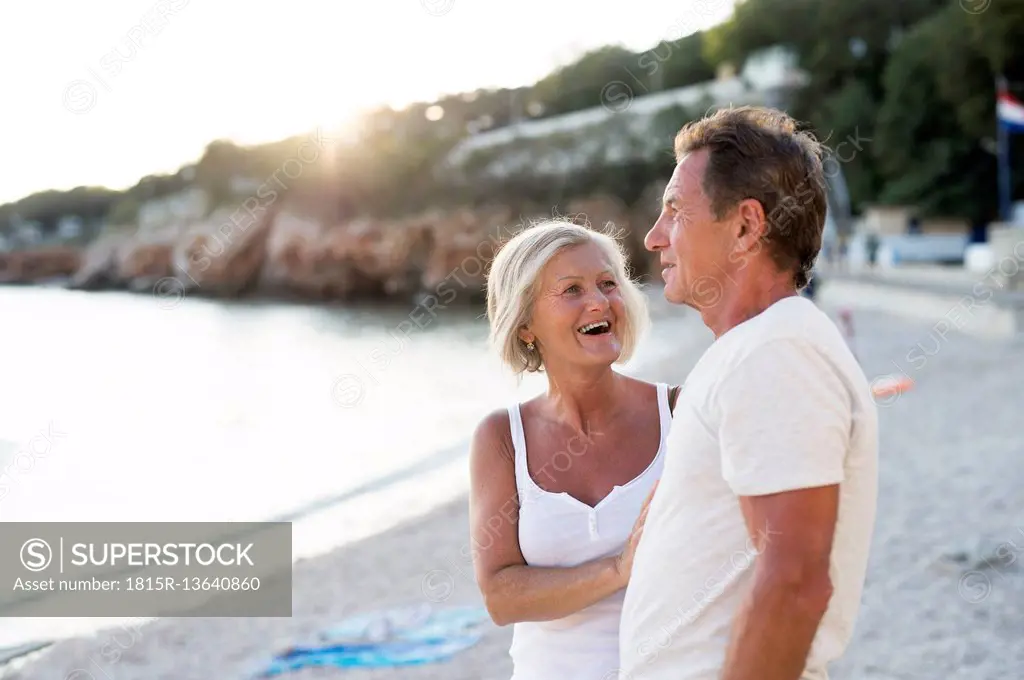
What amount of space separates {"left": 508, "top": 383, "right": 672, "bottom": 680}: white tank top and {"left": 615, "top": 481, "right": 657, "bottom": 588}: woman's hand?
7.2 inches

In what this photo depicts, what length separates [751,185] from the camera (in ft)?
5.11

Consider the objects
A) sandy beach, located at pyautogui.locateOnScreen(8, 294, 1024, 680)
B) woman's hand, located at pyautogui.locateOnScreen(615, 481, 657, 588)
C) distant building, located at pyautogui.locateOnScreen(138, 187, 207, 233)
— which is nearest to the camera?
woman's hand, located at pyautogui.locateOnScreen(615, 481, 657, 588)

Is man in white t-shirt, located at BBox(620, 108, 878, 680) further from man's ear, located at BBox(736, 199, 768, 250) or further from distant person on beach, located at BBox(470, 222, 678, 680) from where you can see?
distant person on beach, located at BBox(470, 222, 678, 680)

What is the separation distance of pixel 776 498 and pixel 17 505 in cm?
1394

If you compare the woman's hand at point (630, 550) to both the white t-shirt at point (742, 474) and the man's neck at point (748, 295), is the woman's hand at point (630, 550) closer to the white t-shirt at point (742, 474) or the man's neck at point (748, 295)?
the white t-shirt at point (742, 474)

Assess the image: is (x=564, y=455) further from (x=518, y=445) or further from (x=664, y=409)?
(x=664, y=409)

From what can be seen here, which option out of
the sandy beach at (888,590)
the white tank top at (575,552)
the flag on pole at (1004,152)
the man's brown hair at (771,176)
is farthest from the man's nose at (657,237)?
the flag on pole at (1004,152)

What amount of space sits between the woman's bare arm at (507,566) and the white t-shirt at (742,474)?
447mm

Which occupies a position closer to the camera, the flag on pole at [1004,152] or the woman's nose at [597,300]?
the woman's nose at [597,300]

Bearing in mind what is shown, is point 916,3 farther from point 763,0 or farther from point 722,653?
point 722,653

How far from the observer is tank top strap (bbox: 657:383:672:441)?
250 cm

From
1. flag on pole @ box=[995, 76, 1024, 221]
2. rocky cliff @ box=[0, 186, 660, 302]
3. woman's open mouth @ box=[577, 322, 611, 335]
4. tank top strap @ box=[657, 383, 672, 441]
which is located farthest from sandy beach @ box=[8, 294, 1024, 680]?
rocky cliff @ box=[0, 186, 660, 302]

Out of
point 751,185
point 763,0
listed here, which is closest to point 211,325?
point 763,0

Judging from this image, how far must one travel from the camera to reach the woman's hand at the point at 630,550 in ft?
6.14
